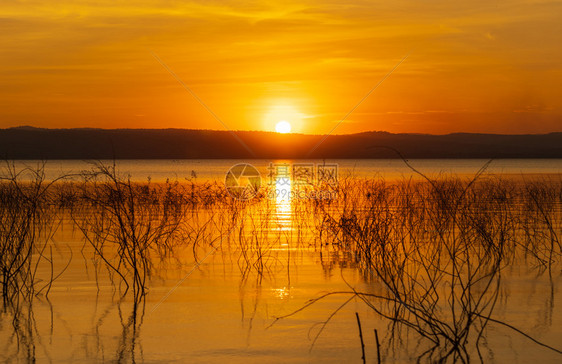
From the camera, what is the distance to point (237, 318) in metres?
7.05

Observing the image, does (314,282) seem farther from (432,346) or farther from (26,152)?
(26,152)

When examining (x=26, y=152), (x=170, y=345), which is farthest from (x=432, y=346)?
(x=26, y=152)

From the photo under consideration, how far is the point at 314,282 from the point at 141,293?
2290 mm

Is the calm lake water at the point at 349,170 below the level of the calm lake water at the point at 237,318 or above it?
above

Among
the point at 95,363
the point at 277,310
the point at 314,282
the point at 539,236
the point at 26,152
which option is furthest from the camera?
the point at 26,152

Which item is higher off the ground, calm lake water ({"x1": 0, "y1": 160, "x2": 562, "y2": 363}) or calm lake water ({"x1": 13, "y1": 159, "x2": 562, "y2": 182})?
calm lake water ({"x1": 13, "y1": 159, "x2": 562, "y2": 182})

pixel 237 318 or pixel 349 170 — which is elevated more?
pixel 349 170

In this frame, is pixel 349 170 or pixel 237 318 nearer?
pixel 237 318

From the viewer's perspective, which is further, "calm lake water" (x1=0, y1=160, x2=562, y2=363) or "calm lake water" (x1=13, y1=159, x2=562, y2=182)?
"calm lake water" (x1=13, y1=159, x2=562, y2=182)

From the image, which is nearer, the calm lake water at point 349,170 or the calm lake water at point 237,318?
the calm lake water at point 237,318

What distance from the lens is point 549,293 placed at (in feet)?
26.5

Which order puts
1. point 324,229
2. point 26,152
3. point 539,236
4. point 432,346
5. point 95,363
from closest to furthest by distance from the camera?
point 95,363, point 432,346, point 539,236, point 324,229, point 26,152

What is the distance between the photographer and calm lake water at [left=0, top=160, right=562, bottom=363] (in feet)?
19.4

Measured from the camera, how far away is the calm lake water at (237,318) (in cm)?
590
